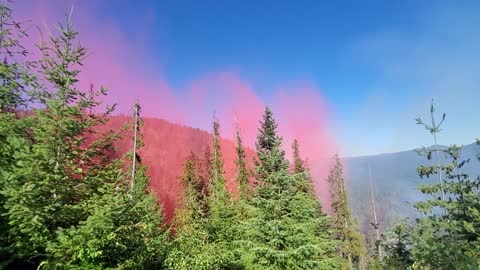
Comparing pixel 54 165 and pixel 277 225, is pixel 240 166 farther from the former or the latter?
pixel 54 165

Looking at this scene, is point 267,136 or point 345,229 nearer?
point 267,136

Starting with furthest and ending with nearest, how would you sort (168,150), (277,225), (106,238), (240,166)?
(168,150)
(240,166)
(277,225)
(106,238)

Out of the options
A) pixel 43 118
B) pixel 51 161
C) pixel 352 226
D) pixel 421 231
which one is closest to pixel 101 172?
pixel 51 161

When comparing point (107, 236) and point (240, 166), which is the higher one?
point (240, 166)

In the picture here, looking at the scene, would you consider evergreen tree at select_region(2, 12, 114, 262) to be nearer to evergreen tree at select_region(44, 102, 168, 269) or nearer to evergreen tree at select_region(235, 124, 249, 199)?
evergreen tree at select_region(44, 102, 168, 269)

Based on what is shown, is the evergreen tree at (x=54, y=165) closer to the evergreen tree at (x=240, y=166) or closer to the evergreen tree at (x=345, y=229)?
the evergreen tree at (x=240, y=166)

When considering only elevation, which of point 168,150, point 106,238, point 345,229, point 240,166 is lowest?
point 345,229

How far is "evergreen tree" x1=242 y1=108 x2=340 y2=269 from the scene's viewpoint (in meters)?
18.7

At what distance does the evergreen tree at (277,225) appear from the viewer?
18656 mm

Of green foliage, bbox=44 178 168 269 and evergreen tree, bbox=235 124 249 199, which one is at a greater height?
evergreen tree, bbox=235 124 249 199

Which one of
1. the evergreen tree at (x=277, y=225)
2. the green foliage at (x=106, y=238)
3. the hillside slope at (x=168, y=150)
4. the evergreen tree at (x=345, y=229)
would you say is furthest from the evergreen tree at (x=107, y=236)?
the evergreen tree at (x=345, y=229)

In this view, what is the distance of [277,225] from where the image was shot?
62.2 ft

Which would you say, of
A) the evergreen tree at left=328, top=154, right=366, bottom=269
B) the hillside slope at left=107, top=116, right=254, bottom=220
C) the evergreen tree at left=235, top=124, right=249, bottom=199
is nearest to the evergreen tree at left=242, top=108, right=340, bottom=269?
the evergreen tree at left=235, top=124, right=249, bottom=199

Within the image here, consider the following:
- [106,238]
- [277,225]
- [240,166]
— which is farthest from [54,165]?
[240,166]
